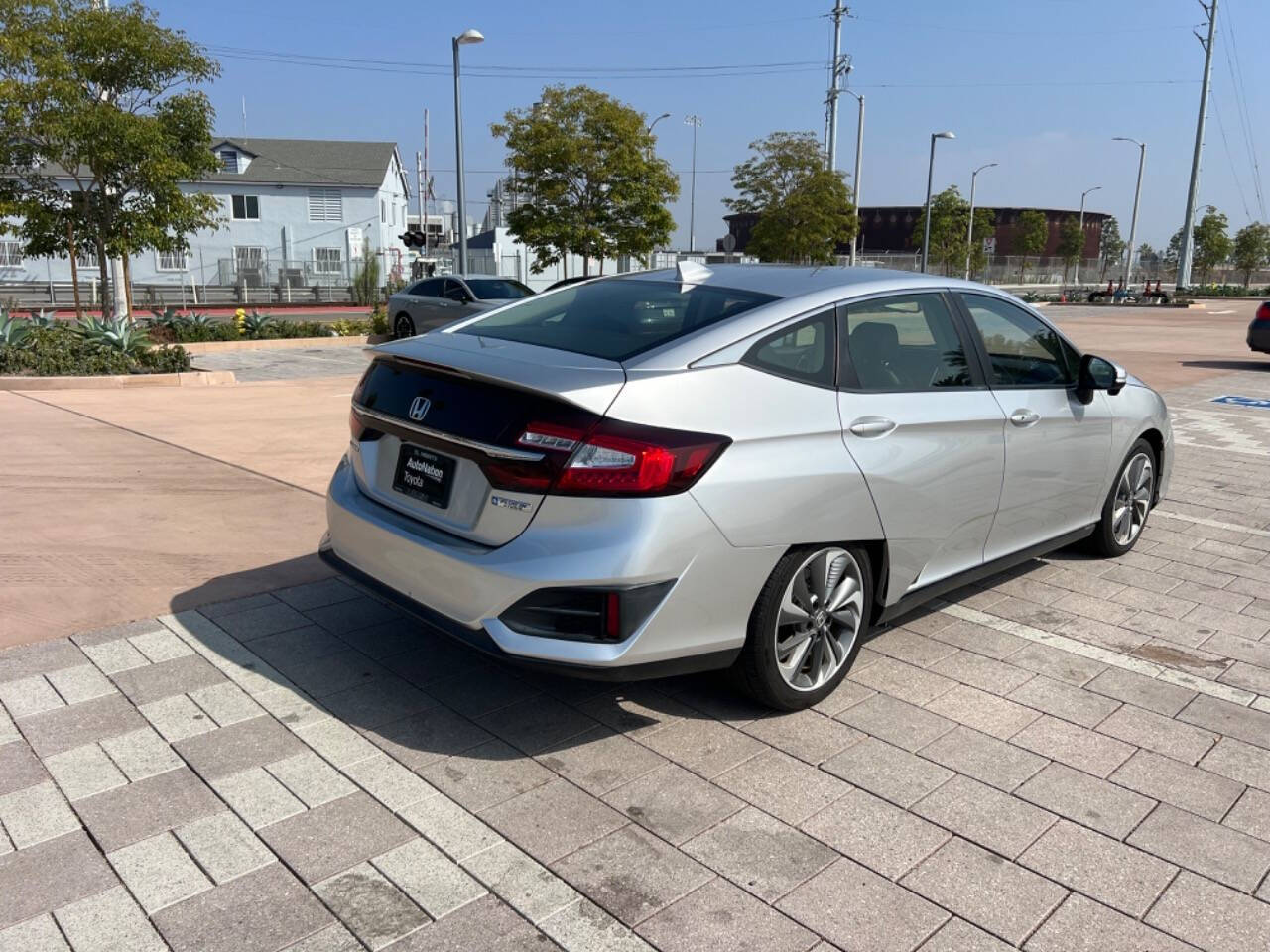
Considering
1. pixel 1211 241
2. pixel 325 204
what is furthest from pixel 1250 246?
pixel 325 204

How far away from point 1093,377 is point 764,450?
8.34 ft

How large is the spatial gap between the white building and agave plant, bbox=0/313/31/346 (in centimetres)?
3196

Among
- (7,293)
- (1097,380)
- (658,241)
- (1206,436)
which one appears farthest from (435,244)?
(1097,380)

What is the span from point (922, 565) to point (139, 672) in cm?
318

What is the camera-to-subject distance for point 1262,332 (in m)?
18.3

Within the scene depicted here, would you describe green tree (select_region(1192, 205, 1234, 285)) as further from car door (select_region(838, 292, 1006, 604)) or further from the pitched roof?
car door (select_region(838, 292, 1006, 604))

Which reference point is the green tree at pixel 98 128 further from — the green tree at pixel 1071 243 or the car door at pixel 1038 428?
the green tree at pixel 1071 243

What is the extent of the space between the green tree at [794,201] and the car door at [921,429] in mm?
34161

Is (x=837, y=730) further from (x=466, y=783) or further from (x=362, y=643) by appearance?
(x=362, y=643)

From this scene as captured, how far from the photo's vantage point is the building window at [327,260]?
157 ft

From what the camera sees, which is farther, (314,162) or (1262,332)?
(314,162)

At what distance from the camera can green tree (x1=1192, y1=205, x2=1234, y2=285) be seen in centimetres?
7194

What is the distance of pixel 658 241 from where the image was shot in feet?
93.0

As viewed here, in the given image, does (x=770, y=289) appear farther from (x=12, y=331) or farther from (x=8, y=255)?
(x=8, y=255)
